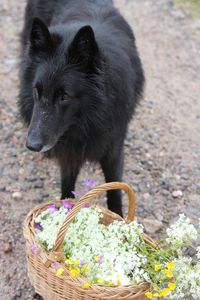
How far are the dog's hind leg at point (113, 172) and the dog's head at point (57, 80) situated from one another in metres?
0.58

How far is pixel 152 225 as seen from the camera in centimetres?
329

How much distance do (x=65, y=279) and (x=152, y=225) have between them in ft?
3.69

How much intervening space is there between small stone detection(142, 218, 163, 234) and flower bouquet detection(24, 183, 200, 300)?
0.62m

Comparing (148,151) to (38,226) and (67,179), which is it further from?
(38,226)

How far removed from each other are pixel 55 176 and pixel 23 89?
3.49 feet

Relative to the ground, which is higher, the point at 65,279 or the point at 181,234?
the point at 181,234

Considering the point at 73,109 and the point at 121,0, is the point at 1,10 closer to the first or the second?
the point at 121,0

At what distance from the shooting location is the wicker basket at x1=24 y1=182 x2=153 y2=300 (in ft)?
7.37

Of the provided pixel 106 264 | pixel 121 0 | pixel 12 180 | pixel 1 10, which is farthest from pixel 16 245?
pixel 121 0

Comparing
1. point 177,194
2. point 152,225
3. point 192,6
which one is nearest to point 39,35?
point 152,225

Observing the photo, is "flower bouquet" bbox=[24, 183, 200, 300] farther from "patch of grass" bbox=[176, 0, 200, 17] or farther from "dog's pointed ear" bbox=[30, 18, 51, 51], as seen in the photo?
"patch of grass" bbox=[176, 0, 200, 17]

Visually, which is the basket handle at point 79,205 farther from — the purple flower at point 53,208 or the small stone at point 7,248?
the small stone at point 7,248

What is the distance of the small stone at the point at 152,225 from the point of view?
326cm

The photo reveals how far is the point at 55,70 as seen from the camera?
2.53m
